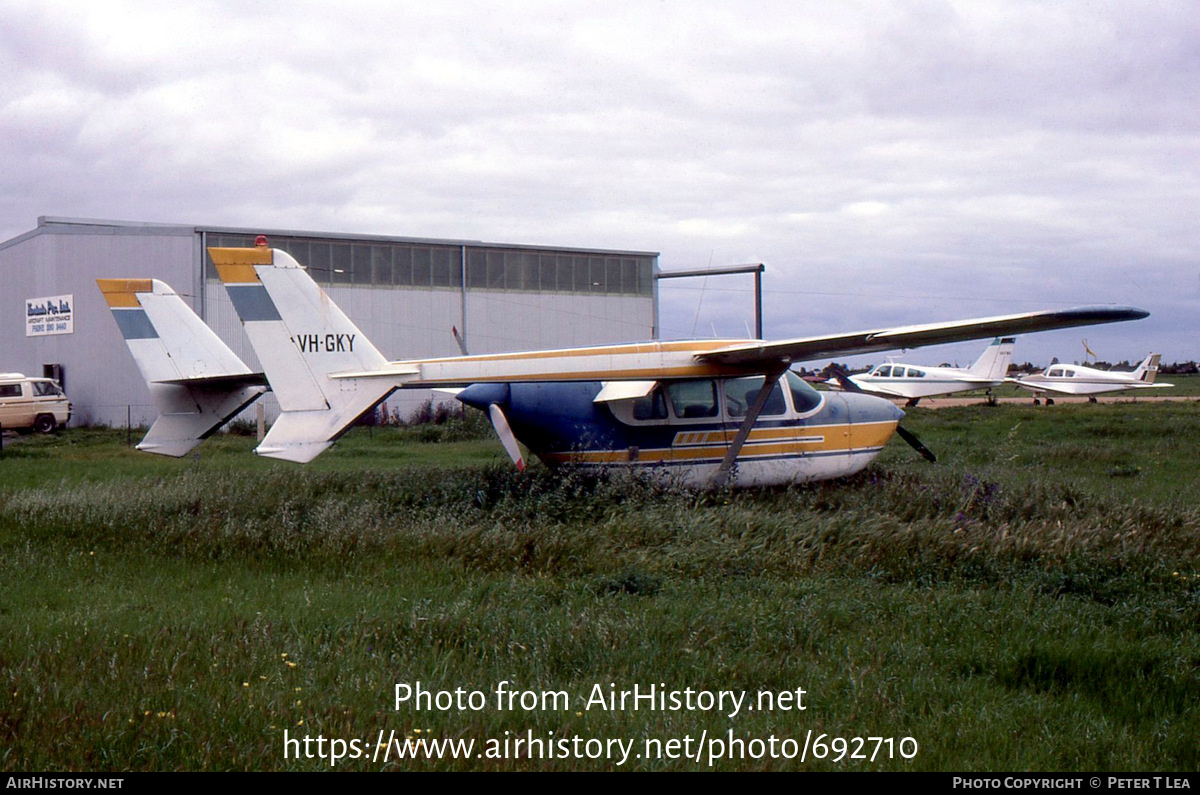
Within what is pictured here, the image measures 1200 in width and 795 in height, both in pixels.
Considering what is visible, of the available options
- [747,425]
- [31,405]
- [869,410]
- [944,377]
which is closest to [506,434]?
[747,425]

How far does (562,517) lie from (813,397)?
4.61 m

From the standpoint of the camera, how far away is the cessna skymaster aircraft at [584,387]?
10930 mm

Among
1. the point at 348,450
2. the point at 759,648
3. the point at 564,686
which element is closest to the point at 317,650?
the point at 564,686

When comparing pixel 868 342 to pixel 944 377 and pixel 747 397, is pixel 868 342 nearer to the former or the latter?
pixel 747 397

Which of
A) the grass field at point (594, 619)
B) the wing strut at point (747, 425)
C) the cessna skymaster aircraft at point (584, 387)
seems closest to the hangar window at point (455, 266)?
the cessna skymaster aircraft at point (584, 387)

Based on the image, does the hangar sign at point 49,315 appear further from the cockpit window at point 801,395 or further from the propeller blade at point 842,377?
the cockpit window at point 801,395

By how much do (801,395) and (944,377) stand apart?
32.8m

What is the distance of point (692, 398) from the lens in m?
12.4

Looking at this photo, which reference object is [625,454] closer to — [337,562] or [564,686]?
[337,562]

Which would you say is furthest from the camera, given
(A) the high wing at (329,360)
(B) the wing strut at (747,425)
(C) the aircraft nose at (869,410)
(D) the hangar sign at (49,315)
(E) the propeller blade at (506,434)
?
(D) the hangar sign at (49,315)

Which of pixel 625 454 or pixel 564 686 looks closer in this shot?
pixel 564 686

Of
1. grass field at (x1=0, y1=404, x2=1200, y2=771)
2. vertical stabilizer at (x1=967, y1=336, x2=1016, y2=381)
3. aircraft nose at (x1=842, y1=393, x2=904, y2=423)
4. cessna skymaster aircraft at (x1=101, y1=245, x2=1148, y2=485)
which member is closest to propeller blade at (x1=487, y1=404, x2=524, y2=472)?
cessna skymaster aircraft at (x1=101, y1=245, x2=1148, y2=485)

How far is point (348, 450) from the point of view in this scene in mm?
23422

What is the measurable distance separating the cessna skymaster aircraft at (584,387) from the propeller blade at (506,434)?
2 cm
